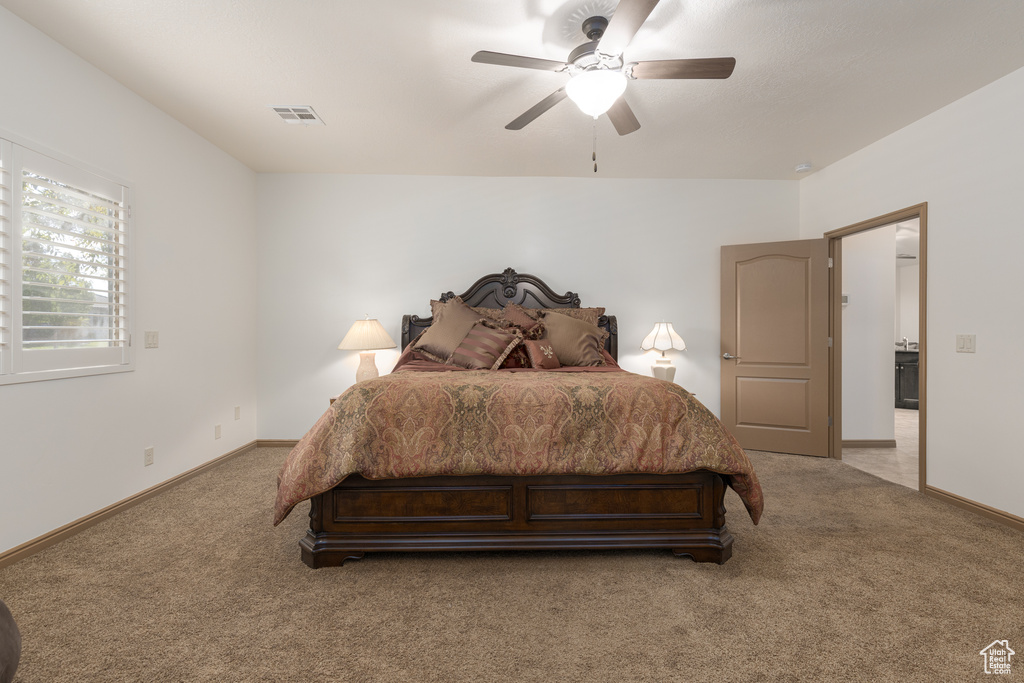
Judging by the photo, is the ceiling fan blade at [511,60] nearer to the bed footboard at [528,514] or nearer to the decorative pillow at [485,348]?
the bed footboard at [528,514]

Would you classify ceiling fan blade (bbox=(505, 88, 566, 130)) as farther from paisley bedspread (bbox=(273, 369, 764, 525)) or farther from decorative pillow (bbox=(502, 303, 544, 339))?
decorative pillow (bbox=(502, 303, 544, 339))

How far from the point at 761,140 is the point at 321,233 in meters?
3.87

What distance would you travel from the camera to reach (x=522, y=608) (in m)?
1.80

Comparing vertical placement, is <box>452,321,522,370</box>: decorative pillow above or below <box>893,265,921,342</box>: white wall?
below

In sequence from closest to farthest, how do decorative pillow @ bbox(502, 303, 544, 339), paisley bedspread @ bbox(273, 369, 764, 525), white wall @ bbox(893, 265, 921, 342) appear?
paisley bedspread @ bbox(273, 369, 764, 525)
decorative pillow @ bbox(502, 303, 544, 339)
white wall @ bbox(893, 265, 921, 342)

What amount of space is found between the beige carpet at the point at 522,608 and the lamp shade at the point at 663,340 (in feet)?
6.22

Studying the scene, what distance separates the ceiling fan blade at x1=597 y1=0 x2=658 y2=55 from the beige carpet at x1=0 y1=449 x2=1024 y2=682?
88.5 inches

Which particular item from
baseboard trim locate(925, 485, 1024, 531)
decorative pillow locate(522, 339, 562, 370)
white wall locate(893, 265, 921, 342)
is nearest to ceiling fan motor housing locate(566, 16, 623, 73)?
decorative pillow locate(522, 339, 562, 370)

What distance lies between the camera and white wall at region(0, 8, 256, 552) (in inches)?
89.7

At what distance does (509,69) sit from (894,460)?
4464 millimetres

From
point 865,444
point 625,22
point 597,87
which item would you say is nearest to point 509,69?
point 597,87

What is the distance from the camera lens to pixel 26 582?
6.55ft

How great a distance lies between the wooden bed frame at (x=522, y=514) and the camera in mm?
2125

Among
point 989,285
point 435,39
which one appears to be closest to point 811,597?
point 989,285
